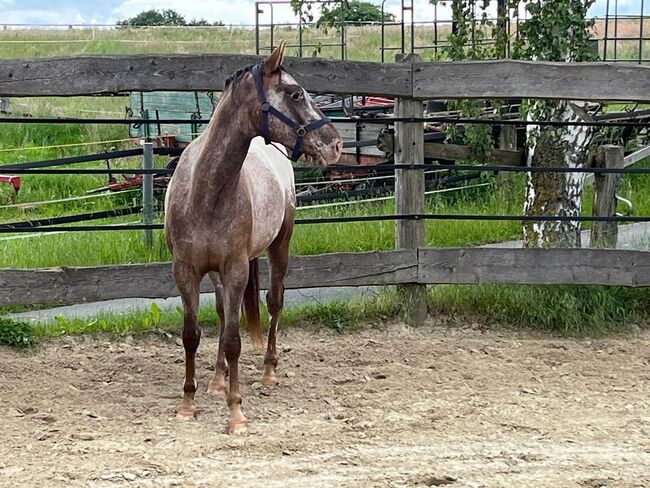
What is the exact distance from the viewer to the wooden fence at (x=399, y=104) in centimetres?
626

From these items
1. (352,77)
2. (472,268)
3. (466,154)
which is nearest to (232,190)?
(352,77)

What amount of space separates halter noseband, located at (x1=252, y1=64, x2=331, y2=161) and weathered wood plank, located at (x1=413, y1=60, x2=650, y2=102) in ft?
6.45

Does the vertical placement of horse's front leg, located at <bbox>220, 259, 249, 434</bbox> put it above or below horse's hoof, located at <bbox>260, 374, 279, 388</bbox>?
above

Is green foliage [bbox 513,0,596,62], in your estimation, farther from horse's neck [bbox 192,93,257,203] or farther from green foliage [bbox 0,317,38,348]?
green foliage [bbox 0,317,38,348]

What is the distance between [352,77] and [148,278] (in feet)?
6.73

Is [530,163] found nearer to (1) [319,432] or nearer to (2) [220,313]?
(2) [220,313]

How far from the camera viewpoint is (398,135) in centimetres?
701

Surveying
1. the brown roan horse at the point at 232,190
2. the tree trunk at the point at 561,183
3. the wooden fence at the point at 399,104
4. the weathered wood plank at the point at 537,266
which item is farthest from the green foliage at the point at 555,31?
the brown roan horse at the point at 232,190

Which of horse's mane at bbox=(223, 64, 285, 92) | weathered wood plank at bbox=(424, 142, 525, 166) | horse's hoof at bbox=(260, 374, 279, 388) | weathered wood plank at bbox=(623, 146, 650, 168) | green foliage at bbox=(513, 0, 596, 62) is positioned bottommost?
horse's hoof at bbox=(260, 374, 279, 388)

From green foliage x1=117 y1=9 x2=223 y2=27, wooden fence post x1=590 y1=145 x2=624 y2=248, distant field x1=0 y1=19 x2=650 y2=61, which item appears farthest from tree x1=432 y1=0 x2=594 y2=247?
green foliage x1=117 y1=9 x2=223 y2=27

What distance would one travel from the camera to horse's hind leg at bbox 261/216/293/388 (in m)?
6.20

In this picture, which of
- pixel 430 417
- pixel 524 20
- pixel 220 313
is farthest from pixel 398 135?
pixel 430 417

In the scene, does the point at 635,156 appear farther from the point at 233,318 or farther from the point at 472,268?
the point at 233,318

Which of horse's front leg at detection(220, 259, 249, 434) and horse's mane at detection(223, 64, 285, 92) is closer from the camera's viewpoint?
horse's mane at detection(223, 64, 285, 92)
